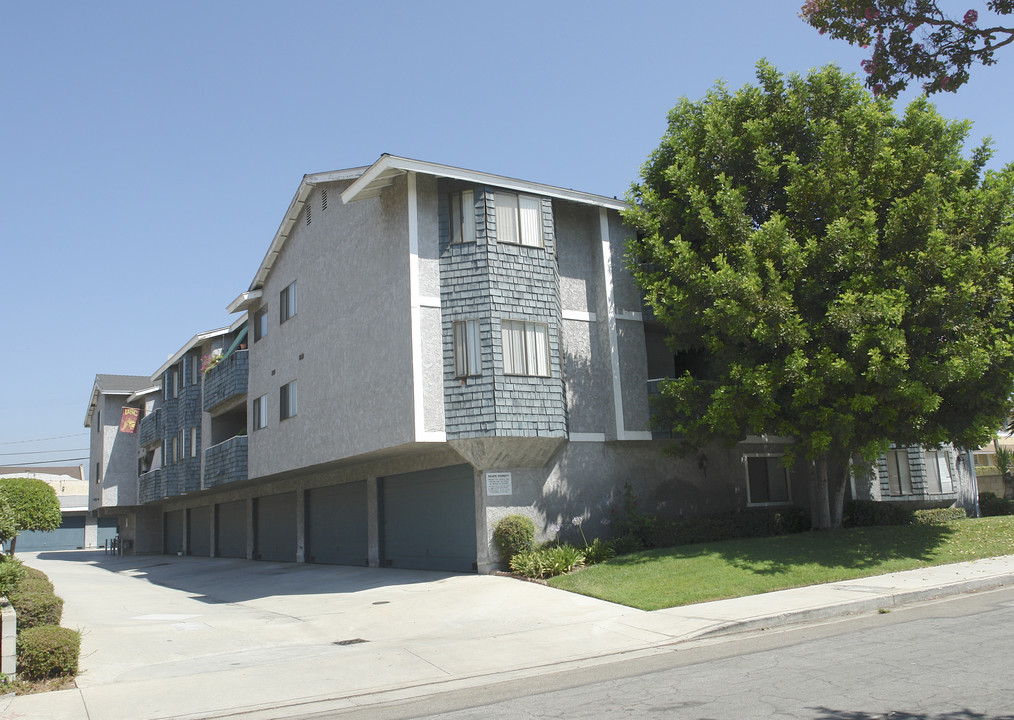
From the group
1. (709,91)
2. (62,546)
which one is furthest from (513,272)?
(62,546)

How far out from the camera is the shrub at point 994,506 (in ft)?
102

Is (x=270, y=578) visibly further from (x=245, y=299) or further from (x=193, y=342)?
(x=193, y=342)

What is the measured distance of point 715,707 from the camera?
7148mm

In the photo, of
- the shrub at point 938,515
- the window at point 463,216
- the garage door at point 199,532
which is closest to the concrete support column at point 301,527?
the garage door at point 199,532

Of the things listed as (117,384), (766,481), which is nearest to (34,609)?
(766,481)

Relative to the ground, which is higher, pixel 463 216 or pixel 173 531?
pixel 463 216

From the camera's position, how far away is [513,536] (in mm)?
18594

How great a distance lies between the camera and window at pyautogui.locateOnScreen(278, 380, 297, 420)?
25609 mm

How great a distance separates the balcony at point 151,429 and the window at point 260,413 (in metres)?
14.2

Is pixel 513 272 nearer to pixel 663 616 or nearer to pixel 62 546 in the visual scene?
pixel 663 616

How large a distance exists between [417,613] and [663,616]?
4590 millimetres

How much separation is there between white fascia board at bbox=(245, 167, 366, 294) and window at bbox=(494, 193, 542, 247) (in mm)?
4394

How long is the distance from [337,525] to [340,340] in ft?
23.1

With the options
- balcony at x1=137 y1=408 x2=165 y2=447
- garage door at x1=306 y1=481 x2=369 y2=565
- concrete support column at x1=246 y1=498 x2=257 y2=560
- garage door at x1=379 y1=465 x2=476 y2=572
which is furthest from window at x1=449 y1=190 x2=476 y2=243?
balcony at x1=137 y1=408 x2=165 y2=447
